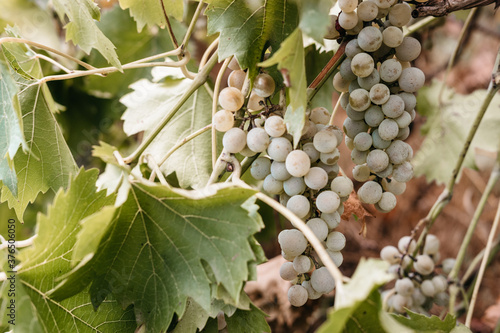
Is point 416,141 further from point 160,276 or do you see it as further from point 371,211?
point 160,276

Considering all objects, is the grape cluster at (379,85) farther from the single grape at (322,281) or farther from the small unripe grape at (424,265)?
the small unripe grape at (424,265)

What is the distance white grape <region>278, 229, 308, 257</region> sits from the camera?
0.42 m

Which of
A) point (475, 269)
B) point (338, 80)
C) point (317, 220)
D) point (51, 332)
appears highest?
point (338, 80)

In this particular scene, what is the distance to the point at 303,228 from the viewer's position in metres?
0.39

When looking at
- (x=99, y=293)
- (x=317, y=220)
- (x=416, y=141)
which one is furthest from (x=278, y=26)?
(x=416, y=141)

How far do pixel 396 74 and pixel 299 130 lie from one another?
0.47 ft

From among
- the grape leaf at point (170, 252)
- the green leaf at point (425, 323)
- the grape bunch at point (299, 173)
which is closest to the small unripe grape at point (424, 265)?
the green leaf at point (425, 323)

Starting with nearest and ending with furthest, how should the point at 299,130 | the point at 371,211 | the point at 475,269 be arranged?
the point at 299,130 < the point at 371,211 < the point at 475,269

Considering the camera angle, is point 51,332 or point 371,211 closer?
point 51,332

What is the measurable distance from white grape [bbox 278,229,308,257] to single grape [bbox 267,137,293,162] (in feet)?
0.26

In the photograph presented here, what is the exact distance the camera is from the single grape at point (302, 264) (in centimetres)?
44

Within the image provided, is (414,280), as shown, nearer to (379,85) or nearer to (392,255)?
(392,255)

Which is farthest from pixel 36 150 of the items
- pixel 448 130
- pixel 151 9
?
pixel 448 130

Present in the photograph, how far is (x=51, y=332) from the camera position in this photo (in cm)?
45
